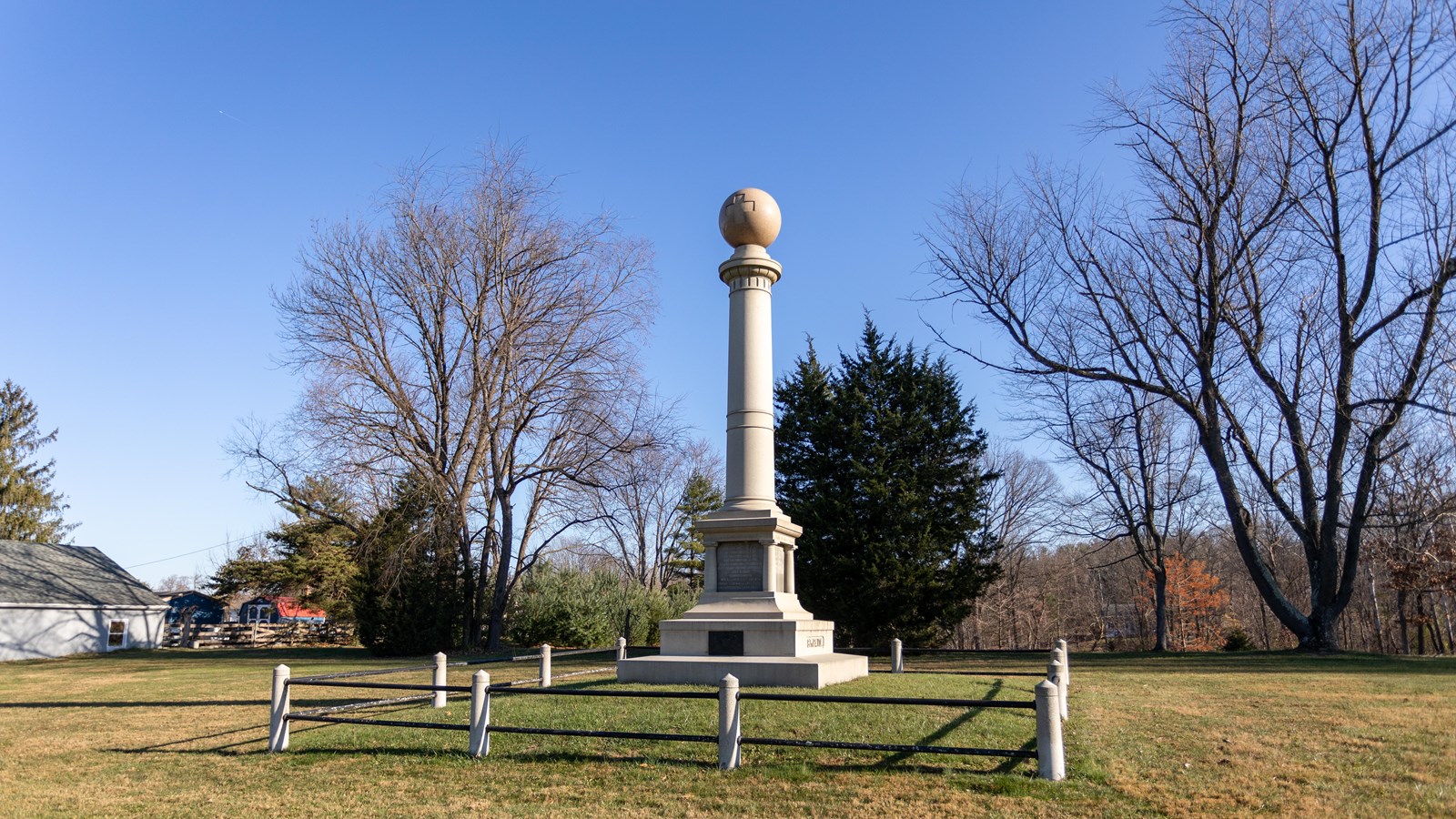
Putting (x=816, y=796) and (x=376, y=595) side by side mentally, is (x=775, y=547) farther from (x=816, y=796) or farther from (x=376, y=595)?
(x=376, y=595)

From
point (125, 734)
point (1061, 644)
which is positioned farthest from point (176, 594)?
point (1061, 644)

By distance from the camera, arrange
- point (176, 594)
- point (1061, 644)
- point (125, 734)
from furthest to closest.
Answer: point (176, 594) → point (1061, 644) → point (125, 734)

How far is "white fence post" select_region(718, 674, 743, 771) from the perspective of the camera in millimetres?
8953

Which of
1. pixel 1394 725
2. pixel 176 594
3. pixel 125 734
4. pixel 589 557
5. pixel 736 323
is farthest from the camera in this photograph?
pixel 589 557

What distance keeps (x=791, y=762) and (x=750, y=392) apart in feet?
28.7

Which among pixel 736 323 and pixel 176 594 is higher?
pixel 736 323

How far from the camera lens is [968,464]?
103 feet

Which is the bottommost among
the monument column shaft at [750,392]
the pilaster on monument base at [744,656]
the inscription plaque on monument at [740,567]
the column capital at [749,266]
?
the pilaster on monument base at [744,656]

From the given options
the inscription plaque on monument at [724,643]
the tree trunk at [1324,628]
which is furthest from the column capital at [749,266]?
the tree trunk at [1324,628]

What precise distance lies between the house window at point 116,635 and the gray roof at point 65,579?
0.84 metres

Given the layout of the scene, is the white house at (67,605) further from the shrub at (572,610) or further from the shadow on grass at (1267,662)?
the shadow on grass at (1267,662)

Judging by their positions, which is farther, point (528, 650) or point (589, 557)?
point (589, 557)

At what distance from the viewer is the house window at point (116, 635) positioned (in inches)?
1502

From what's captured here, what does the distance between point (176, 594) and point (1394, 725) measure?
52739 mm
